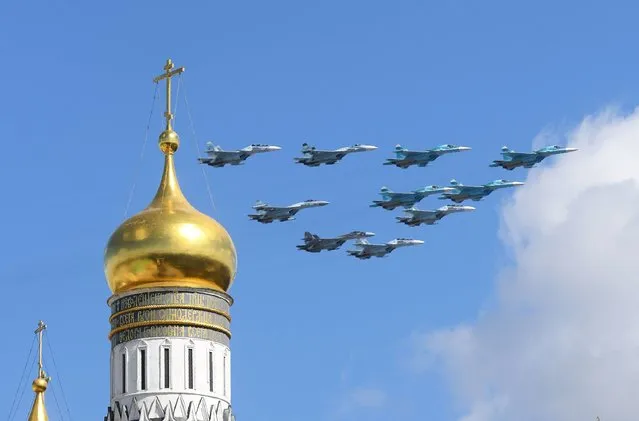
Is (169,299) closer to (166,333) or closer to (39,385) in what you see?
(166,333)

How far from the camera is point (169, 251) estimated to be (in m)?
51.5

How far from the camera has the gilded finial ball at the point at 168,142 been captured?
180ft

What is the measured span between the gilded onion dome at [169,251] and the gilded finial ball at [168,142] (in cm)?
224

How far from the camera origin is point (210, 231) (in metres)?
52.3

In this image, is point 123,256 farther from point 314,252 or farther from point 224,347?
point 314,252

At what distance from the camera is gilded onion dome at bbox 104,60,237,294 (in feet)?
169

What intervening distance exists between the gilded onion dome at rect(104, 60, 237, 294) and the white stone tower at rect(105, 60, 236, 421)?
0.03 metres

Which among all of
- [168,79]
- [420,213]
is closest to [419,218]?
[420,213]

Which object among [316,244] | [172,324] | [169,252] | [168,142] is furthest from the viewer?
[316,244]

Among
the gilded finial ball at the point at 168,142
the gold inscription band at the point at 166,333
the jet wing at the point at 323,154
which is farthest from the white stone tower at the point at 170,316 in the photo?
the jet wing at the point at 323,154

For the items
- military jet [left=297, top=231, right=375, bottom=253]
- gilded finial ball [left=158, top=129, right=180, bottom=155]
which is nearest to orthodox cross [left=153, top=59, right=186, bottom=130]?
gilded finial ball [left=158, top=129, right=180, bottom=155]

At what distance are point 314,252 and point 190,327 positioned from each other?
21641 mm

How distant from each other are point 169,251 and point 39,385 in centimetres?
676

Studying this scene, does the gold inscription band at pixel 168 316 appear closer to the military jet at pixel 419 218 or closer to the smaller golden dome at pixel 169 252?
the smaller golden dome at pixel 169 252
